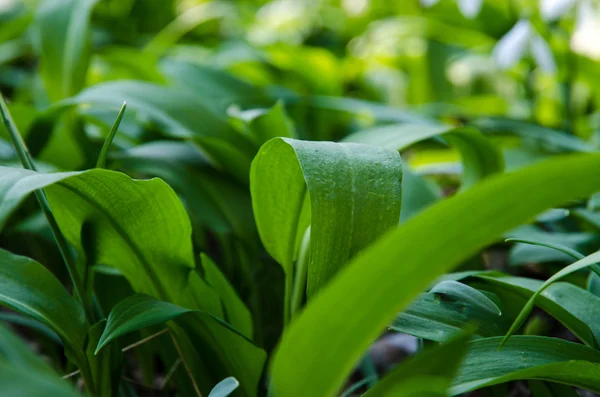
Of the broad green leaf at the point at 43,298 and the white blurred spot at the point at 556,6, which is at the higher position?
the white blurred spot at the point at 556,6

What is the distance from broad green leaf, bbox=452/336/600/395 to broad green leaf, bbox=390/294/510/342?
25 mm

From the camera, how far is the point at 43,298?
0.50 m

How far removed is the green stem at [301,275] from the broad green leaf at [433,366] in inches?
8.4

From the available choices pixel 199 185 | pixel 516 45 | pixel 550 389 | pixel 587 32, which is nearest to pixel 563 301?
pixel 550 389

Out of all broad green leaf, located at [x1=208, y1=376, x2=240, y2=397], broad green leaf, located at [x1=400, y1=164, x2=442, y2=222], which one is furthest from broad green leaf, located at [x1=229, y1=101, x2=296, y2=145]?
broad green leaf, located at [x1=208, y1=376, x2=240, y2=397]

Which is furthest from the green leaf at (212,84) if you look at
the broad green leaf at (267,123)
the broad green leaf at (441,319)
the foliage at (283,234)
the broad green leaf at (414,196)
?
the broad green leaf at (441,319)

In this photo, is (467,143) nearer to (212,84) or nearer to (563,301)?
(563,301)

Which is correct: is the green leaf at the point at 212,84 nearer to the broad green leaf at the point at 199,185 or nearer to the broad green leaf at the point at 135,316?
the broad green leaf at the point at 199,185

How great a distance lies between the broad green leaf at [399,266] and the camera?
0.31m

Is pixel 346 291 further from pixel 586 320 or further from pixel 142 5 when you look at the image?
pixel 142 5

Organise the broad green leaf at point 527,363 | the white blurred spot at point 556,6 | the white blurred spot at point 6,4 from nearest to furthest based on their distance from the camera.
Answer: the broad green leaf at point 527,363
the white blurred spot at point 556,6
the white blurred spot at point 6,4

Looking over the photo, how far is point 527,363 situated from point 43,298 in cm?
41

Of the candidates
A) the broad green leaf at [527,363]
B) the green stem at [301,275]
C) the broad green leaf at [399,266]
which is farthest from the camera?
the green stem at [301,275]

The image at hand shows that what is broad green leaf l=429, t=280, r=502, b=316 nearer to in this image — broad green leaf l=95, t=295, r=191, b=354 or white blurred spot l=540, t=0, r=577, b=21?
broad green leaf l=95, t=295, r=191, b=354
